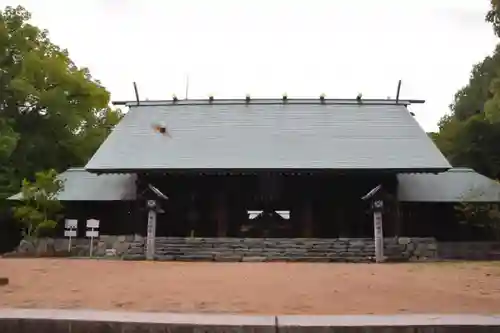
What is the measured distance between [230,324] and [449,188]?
769 inches

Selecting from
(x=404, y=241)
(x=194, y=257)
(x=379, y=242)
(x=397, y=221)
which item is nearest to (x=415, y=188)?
(x=397, y=221)

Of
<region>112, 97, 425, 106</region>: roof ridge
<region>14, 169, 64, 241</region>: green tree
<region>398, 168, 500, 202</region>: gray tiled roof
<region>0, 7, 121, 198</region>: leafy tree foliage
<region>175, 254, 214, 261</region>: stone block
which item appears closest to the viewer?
<region>175, 254, 214, 261</region>: stone block

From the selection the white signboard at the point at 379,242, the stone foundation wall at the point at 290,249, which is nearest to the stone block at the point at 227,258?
the stone foundation wall at the point at 290,249

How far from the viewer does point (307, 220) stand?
2083cm

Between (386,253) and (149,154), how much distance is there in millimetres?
10184

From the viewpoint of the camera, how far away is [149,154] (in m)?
21.7

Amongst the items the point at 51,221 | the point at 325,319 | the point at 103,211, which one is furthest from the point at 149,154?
the point at 325,319

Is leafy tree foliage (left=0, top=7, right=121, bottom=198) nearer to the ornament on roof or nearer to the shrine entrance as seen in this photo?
the ornament on roof

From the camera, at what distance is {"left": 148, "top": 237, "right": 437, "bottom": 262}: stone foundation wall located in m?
18.5

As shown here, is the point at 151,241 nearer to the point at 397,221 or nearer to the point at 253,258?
the point at 253,258

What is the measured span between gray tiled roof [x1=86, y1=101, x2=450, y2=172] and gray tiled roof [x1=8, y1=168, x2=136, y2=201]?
1.56 metres

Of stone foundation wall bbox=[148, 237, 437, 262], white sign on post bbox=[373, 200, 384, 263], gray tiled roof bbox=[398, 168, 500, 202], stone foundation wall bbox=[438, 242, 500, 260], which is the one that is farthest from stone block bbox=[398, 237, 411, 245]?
gray tiled roof bbox=[398, 168, 500, 202]

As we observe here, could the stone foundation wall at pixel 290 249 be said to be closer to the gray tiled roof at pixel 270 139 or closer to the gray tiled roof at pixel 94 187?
the gray tiled roof at pixel 270 139

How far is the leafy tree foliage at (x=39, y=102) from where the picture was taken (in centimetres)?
2748
